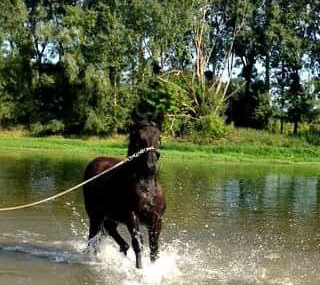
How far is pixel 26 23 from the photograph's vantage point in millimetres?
61094

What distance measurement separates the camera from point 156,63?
59719mm

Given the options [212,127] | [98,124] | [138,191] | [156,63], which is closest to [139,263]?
[138,191]

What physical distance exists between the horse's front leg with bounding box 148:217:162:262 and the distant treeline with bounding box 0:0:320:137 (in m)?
41.4

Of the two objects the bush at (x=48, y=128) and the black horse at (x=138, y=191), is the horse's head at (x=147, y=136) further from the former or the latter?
the bush at (x=48, y=128)

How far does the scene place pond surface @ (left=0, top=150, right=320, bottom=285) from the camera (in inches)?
370

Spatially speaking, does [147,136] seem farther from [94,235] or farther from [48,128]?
[48,128]

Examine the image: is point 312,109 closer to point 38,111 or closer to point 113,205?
point 38,111

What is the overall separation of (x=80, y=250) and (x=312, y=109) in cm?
5160

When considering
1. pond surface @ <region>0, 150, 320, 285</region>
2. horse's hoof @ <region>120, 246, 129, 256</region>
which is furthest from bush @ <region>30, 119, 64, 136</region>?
horse's hoof @ <region>120, 246, 129, 256</region>

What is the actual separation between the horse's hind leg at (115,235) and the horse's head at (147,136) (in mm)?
2023

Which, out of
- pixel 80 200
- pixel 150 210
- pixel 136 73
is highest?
pixel 136 73

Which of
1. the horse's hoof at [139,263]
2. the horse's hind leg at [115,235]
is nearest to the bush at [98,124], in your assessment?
the horse's hind leg at [115,235]

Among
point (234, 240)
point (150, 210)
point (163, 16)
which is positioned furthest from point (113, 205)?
point (163, 16)

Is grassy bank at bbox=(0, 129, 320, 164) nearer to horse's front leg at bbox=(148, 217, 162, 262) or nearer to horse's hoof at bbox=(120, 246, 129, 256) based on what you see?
horse's hoof at bbox=(120, 246, 129, 256)
